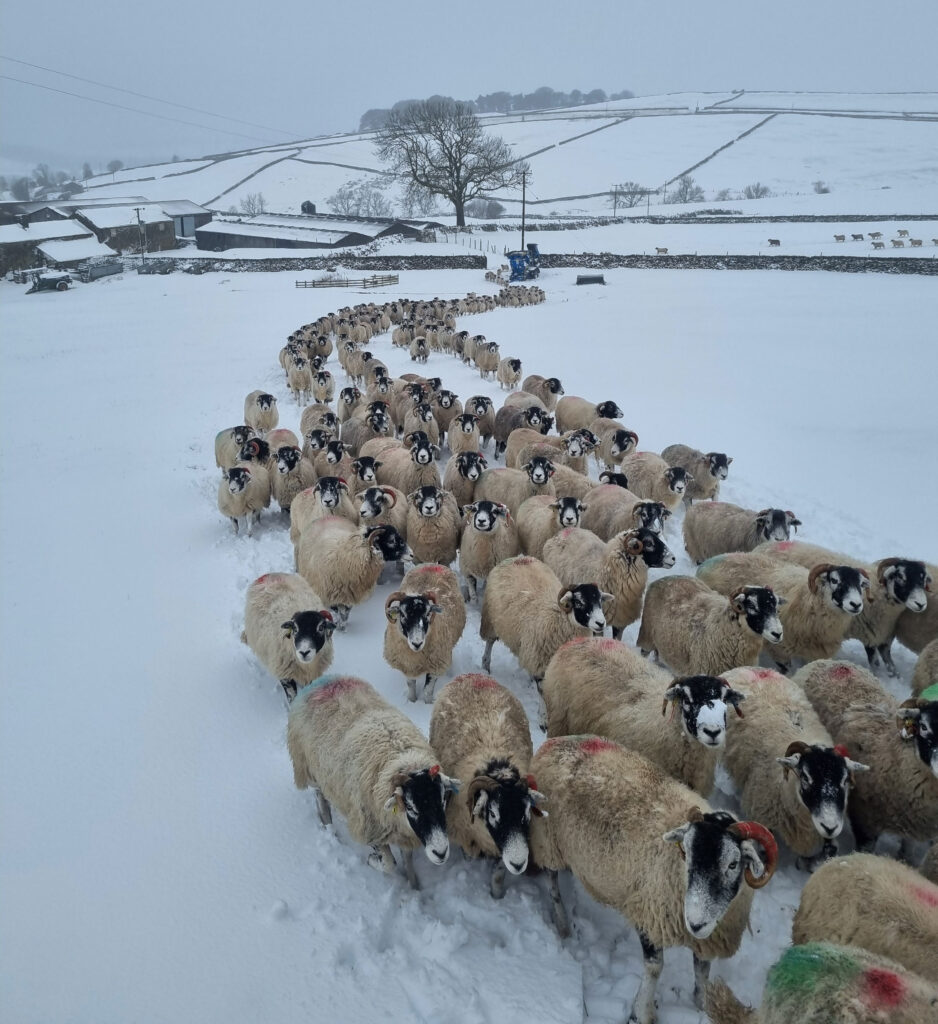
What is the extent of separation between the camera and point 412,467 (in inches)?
387

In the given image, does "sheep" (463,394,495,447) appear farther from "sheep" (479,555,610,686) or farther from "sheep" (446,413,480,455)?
"sheep" (479,555,610,686)

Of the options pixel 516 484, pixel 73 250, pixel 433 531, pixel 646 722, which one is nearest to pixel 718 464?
pixel 516 484

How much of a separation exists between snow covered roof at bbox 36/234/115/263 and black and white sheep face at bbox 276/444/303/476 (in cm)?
Answer: 5163

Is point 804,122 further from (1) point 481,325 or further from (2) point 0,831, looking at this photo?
(2) point 0,831

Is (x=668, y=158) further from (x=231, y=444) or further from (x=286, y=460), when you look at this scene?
(x=286, y=460)

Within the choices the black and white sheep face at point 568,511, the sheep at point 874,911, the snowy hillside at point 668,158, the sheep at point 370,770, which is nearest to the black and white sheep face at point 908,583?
the sheep at point 874,911

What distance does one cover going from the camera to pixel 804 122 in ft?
353

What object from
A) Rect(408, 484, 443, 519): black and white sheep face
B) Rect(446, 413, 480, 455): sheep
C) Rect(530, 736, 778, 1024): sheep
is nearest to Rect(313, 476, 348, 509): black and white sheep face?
Rect(408, 484, 443, 519): black and white sheep face

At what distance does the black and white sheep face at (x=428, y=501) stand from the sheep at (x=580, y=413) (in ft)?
18.9

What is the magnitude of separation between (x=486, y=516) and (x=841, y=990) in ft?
17.2

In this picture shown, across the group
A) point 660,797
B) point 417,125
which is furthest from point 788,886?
point 417,125

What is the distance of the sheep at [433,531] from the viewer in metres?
8.03

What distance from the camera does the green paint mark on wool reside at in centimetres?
266

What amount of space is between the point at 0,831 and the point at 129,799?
0.89 m
